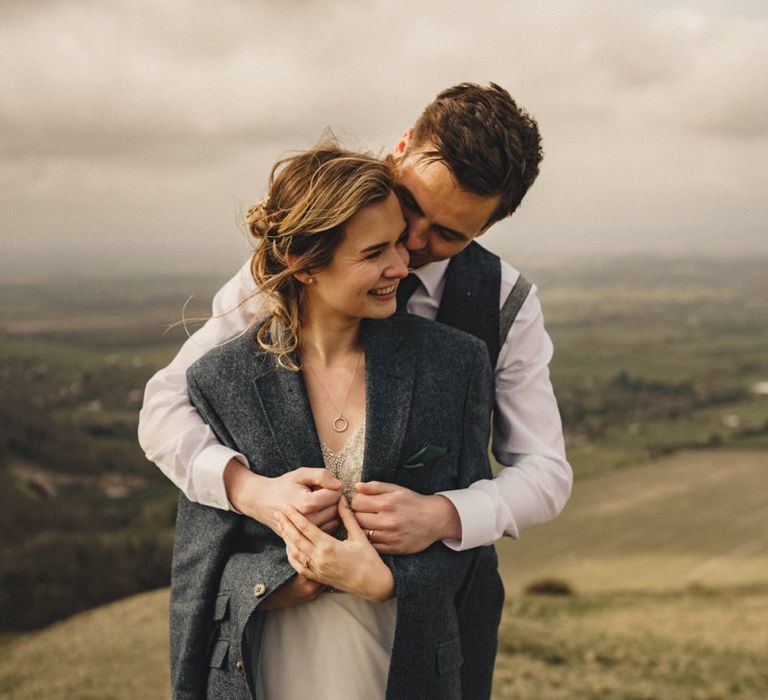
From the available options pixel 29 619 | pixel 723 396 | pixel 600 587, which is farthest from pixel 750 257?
pixel 29 619

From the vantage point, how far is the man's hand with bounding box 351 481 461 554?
2.38 meters

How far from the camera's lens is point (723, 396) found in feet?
184

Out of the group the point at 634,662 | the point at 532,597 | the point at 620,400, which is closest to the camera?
the point at 634,662

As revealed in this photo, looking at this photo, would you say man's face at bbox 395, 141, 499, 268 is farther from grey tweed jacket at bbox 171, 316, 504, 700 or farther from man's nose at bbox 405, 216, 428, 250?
grey tweed jacket at bbox 171, 316, 504, 700

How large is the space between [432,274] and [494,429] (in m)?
0.65

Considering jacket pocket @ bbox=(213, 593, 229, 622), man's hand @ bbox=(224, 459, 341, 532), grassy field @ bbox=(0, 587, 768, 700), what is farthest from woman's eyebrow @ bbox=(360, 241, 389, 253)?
grassy field @ bbox=(0, 587, 768, 700)

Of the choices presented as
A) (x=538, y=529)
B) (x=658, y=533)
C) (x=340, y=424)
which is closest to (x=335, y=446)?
(x=340, y=424)

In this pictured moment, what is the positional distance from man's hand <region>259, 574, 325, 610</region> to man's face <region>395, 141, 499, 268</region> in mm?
1198

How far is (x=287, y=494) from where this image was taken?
241cm

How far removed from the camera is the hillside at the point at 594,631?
799 cm

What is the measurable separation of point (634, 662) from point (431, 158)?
811cm

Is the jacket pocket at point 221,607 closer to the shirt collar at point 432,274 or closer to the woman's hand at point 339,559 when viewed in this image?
the woman's hand at point 339,559

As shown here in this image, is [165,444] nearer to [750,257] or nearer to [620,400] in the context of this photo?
[620,400]

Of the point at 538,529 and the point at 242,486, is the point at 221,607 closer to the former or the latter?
the point at 242,486
